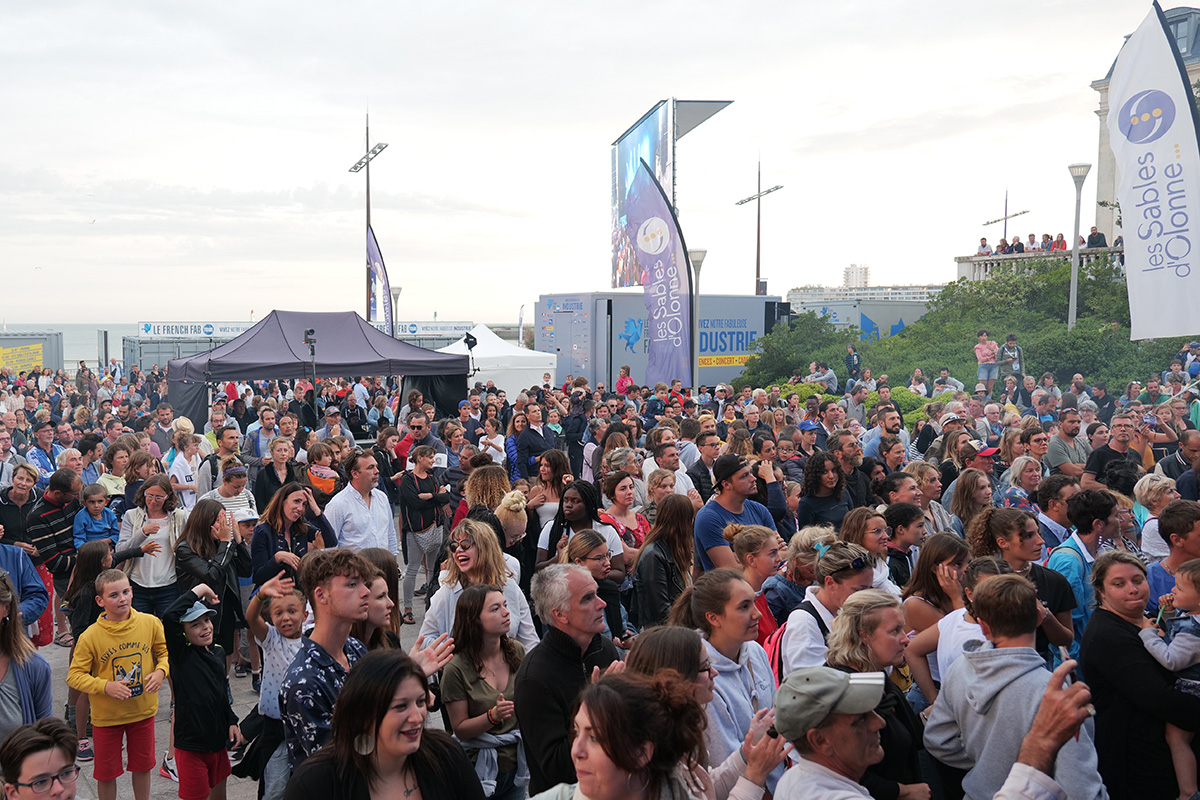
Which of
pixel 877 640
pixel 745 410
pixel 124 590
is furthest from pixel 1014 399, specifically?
pixel 124 590

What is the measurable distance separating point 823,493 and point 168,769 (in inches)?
196

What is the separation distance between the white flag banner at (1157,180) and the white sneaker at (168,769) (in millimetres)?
10484

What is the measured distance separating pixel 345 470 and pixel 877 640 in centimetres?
499

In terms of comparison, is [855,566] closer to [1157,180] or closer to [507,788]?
[507,788]

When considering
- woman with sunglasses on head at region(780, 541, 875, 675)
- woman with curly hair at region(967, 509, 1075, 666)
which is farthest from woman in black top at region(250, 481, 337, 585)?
woman with curly hair at region(967, 509, 1075, 666)

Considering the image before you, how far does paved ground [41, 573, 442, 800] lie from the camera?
515 cm

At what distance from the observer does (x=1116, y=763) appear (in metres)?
3.50

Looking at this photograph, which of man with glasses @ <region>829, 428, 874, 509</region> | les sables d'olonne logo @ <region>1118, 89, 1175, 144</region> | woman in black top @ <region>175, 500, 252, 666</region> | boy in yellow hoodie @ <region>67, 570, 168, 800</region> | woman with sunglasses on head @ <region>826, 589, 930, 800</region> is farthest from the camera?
les sables d'olonne logo @ <region>1118, 89, 1175, 144</region>

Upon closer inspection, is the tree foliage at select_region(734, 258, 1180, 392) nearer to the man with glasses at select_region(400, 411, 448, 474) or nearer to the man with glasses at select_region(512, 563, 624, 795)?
the man with glasses at select_region(400, 411, 448, 474)

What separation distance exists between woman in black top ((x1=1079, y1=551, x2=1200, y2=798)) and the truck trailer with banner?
73.6 feet

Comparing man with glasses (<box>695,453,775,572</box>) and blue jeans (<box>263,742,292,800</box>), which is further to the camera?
man with glasses (<box>695,453,775,572</box>)

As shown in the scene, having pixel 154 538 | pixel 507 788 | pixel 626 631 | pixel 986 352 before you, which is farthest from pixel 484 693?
pixel 986 352

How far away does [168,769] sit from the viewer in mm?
5254

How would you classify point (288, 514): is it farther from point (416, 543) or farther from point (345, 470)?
point (416, 543)
